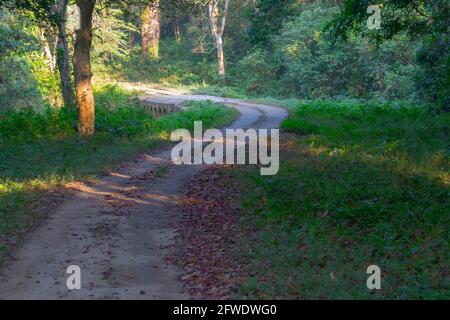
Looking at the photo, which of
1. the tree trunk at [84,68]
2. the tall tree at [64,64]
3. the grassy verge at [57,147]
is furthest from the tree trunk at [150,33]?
the tree trunk at [84,68]

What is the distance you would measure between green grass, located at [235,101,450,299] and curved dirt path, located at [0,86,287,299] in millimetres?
1527

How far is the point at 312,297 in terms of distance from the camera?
775 centimetres

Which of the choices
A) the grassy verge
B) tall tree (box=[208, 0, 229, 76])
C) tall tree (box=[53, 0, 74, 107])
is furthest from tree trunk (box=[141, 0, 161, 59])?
tall tree (box=[53, 0, 74, 107])

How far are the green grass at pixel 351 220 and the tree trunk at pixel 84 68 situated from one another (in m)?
8.09

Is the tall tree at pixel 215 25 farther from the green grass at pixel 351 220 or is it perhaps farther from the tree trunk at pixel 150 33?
the green grass at pixel 351 220

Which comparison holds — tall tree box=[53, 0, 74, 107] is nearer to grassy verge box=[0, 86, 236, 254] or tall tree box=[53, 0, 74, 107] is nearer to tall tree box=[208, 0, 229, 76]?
grassy verge box=[0, 86, 236, 254]

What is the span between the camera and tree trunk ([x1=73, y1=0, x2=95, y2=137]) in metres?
21.8

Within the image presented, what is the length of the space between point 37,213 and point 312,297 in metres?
7.16

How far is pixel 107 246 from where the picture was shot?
1090 centimetres

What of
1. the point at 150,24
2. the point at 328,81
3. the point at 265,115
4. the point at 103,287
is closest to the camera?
the point at 103,287

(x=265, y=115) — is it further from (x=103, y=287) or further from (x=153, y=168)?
(x=103, y=287)

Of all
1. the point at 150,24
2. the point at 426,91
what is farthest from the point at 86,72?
the point at 150,24

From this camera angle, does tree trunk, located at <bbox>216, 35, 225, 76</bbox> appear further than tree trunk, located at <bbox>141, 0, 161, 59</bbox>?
Yes
